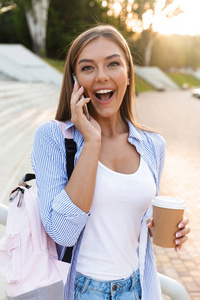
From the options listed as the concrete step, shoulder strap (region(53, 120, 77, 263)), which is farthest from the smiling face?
the concrete step

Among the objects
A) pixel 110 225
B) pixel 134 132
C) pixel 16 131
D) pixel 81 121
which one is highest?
pixel 81 121

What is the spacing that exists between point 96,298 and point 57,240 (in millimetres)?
356

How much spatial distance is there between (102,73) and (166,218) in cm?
72

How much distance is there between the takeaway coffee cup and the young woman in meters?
0.04

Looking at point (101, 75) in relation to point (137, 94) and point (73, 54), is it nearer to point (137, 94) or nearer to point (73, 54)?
point (73, 54)

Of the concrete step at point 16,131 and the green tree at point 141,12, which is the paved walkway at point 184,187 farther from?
the green tree at point 141,12

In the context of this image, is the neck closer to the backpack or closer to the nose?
the nose

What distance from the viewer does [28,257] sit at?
1.30 m

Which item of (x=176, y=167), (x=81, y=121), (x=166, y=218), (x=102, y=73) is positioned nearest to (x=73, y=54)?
(x=102, y=73)

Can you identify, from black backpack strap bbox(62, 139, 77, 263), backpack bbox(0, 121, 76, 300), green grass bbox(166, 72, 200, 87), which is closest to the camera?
backpack bbox(0, 121, 76, 300)

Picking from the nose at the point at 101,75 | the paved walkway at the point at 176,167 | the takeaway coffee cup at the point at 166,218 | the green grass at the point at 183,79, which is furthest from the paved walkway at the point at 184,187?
the green grass at the point at 183,79

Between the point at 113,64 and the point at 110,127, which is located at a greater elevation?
the point at 113,64

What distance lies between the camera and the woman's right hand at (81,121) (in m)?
1.46

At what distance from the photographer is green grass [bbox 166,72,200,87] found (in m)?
51.0
